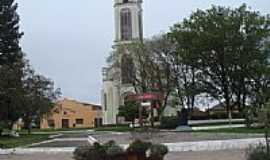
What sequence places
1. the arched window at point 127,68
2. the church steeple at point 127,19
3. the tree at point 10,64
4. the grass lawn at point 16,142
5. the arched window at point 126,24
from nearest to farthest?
the grass lawn at point 16,142
the tree at point 10,64
the arched window at point 127,68
the arched window at point 126,24
the church steeple at point 127,19

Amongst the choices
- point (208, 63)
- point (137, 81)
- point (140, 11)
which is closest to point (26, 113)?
point (137, 81)

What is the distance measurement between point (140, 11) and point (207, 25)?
116ft

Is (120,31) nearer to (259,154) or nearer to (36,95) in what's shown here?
(36,95)

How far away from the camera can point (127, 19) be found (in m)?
86.2

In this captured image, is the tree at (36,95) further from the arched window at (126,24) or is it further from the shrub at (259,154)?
the shrub at (259,154)

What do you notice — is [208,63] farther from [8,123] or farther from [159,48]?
[8,123]

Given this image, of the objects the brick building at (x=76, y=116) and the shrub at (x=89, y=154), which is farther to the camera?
the brick building at (x=76, y=116)

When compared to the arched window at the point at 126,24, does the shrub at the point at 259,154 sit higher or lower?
lower

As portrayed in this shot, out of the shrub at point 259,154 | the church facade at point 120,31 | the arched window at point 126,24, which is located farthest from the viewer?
the arched window at point 126,24

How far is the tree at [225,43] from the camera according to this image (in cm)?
5459

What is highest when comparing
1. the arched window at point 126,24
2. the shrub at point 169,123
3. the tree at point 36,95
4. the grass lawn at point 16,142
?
the arched window at point 126,24

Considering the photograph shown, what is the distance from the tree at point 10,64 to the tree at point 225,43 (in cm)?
1474

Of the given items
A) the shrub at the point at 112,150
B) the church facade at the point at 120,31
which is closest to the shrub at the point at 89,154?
the shrub at the point at 112,150

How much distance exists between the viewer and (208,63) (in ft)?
184
